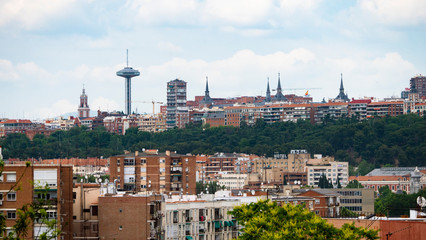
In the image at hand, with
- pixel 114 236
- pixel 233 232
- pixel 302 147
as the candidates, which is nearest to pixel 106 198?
pixel 114 236

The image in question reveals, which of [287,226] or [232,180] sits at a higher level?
[287,226]

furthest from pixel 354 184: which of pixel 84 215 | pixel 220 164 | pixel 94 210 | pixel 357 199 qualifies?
pixel 84 215

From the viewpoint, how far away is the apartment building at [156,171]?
298 feet

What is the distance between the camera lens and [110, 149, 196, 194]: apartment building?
9088 centimetres

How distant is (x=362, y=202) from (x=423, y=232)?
82.3 meters

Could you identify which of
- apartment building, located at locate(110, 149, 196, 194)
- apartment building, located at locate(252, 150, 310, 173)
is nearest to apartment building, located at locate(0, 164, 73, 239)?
apartment building, located at locate(110, 149, 196, 194)

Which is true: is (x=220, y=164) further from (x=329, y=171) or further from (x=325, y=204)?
(x=325, y=204)

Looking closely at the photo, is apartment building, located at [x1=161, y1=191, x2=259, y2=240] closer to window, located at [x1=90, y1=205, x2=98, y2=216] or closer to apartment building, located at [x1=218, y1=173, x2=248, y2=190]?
A: window, located at [x1=90, y1=205, x2=98, y2=216]

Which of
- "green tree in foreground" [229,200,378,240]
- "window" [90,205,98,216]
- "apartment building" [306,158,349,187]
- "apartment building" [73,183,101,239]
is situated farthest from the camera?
"apartment building" [306,158,349,187]

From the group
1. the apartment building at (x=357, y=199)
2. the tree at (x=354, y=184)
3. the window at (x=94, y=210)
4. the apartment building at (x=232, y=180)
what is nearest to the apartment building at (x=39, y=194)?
the window at (x=94, y=210)

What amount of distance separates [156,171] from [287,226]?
57716mm

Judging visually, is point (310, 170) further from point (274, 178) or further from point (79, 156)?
point (79, 156)

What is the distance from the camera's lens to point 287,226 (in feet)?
117

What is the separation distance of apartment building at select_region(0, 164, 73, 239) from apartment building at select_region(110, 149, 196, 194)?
4605 cm
